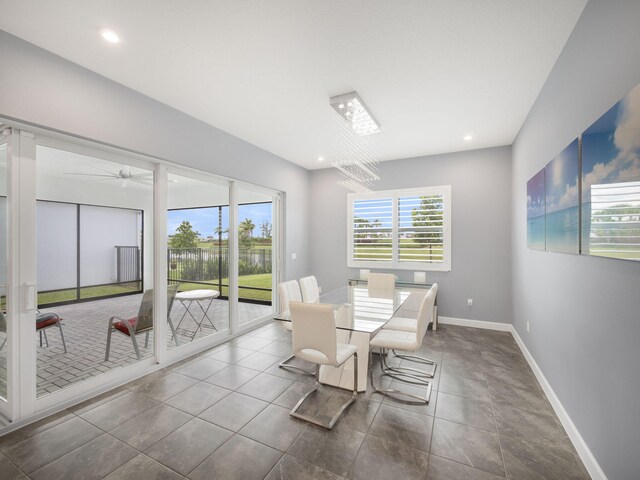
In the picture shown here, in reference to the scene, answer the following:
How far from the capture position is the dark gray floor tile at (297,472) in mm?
1679

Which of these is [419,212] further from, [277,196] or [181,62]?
[181,62]

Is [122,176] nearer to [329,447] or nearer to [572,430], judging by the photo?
[329,447]

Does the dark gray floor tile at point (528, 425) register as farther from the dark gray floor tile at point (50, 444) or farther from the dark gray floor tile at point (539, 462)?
the dark gray floor tile at point (50, 444)

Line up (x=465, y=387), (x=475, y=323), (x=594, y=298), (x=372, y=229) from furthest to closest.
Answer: (x=372, y=229), (x=475, y=323), (x=465, y=387), (x=594, y=298)

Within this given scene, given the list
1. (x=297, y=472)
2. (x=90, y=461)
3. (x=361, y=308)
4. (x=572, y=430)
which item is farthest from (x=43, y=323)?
(x=572, y=430)

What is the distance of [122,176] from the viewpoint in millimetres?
2969

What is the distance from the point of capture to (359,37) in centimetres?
208

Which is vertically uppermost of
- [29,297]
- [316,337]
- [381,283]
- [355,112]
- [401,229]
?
[355,112]

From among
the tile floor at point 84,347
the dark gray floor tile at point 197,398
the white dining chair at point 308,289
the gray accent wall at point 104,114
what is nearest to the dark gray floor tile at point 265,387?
the dark gray floor tile at point 197,398

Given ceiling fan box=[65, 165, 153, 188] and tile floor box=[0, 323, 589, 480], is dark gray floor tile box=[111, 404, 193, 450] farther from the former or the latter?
ceiling fan box=[65, 165, 153, 188]

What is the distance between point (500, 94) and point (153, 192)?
382 cm

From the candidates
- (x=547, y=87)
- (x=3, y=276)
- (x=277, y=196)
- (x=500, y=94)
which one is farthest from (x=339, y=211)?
(x=3, y=276)

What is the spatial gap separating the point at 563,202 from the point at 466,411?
1.79 meters

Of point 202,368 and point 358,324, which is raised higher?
point 358,324
